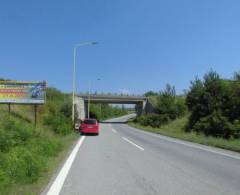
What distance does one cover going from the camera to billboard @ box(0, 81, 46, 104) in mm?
31281

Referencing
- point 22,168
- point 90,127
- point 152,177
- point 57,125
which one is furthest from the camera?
point 90,127

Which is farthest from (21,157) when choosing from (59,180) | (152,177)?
(152,177)

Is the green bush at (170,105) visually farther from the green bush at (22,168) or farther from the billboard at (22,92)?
the green bush at (22,168)

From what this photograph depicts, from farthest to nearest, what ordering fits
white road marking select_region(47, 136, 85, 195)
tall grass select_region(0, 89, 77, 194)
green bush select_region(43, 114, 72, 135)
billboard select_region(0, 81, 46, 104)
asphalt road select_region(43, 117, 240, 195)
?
billboard select_region(0, 81, 46, 104), green bush select_region(43, 114, 72, 135), tall grass select_region(0, 89, 77, 194), asphalt road select_region(43, 117, 240, 195), white road marking select_region(47, 136, 85, 195)

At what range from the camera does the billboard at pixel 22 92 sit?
31281 millimetres

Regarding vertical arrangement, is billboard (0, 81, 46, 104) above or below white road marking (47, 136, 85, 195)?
above

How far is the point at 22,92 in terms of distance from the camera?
31.7 meters

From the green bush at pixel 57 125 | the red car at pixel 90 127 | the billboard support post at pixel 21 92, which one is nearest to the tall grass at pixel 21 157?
the green bush at pixel 57 125

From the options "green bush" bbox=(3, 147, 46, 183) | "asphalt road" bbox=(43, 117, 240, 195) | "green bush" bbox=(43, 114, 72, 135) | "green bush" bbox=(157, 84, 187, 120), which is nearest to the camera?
"asphalt road" bbox=(43, 117, 240, 195)

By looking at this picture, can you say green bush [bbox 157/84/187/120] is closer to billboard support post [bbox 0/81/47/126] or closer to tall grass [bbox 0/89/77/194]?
billboard support post [bbox 0/81/47/126]

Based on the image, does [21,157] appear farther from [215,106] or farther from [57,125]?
[215,106]

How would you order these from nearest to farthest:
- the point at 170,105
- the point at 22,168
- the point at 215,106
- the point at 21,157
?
the point at 22,168 → the point at 21,157 → the point at 215,106 → the point at 170,105

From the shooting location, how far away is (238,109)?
143 feet

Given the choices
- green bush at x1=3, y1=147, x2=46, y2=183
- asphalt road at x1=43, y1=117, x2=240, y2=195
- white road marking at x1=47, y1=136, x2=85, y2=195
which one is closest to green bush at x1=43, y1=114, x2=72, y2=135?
asphalt road at x1=43, y1=117, x2=240, y2=195
